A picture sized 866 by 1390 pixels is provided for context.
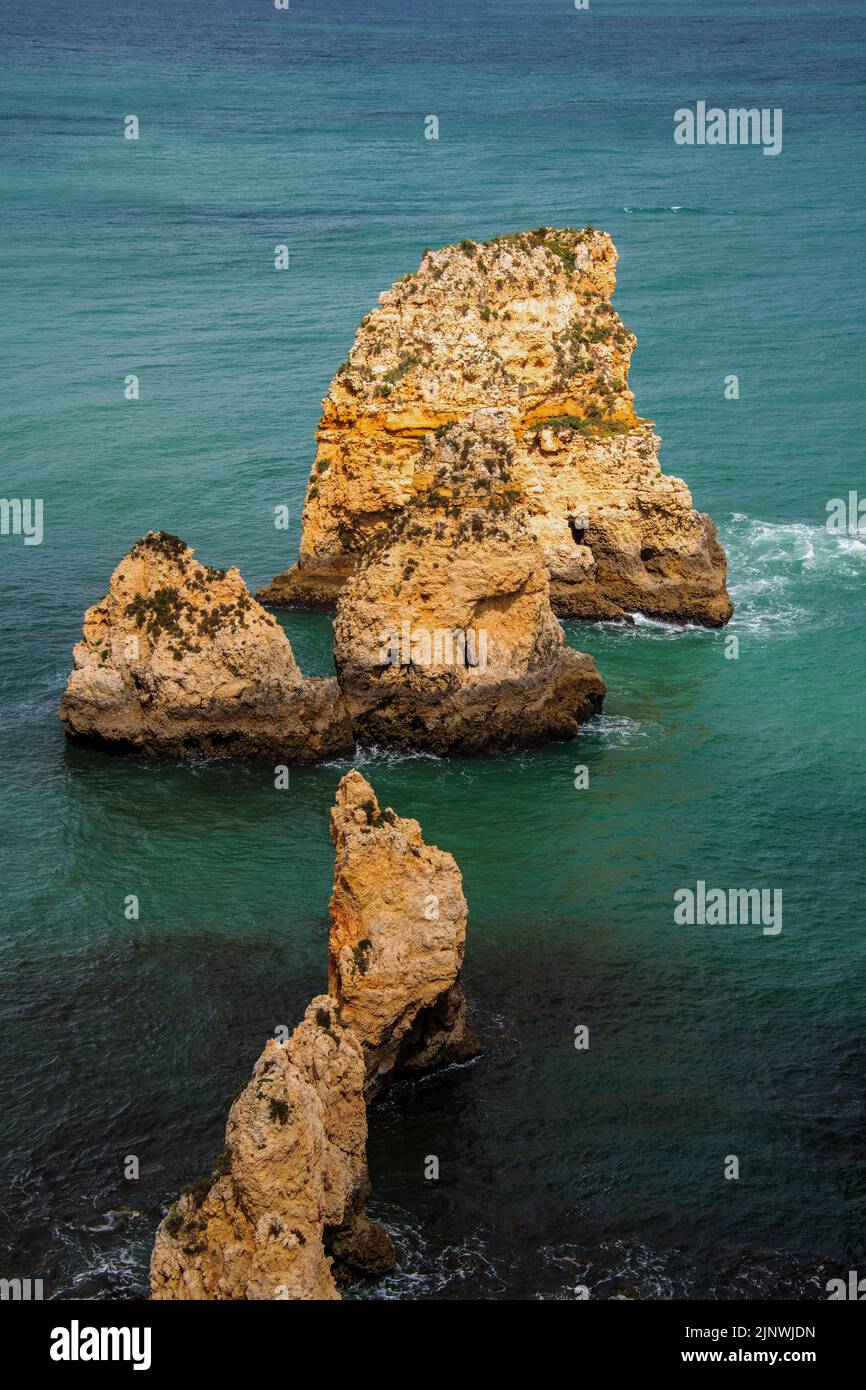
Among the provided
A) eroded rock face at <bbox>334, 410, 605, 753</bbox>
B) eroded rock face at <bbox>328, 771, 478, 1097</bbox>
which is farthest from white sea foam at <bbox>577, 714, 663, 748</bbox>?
eroded rock face at <bbox>328, 771, 478, 1097</bbox>

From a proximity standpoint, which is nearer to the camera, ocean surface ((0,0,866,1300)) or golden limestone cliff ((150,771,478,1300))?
golden limestone cliff ((150,771,478,1300))

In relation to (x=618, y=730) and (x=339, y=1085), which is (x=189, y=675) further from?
(x=339, y=1085)

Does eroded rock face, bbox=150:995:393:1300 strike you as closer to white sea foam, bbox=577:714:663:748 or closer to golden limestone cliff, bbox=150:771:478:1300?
golden limestone cliff, bbox=150:771:478:1300

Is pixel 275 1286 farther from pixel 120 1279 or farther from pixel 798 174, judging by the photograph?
pixel 798 174

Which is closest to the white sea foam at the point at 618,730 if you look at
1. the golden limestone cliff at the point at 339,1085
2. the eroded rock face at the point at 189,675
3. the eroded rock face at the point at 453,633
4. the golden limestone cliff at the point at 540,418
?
the eroded rock face at the point at 453,633

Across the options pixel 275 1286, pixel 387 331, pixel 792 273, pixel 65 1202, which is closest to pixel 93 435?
pixel 387 331

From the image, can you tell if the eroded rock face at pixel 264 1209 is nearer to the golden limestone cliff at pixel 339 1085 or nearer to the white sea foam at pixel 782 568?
the golden limestone cliff at pixel 339 1085
